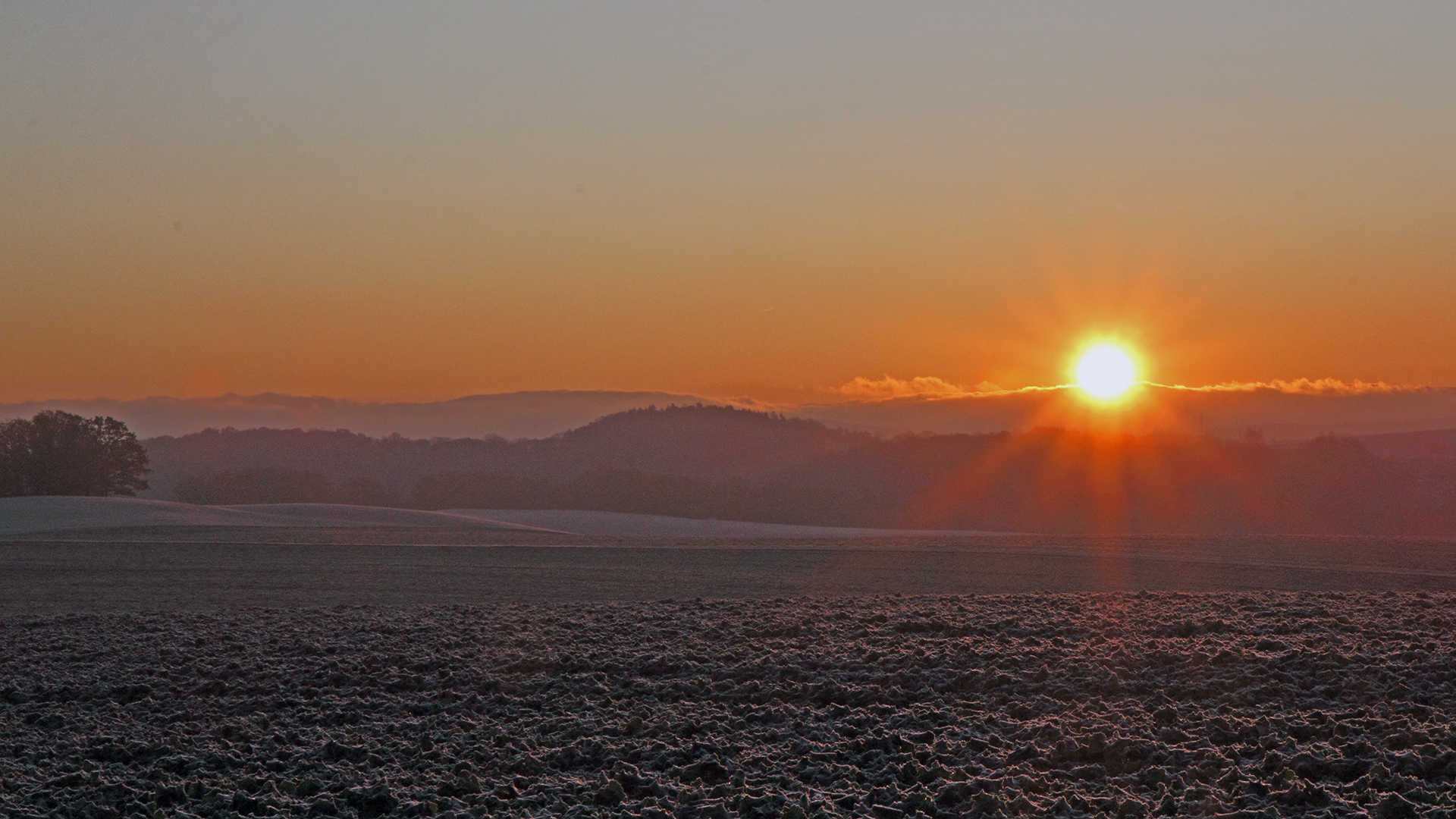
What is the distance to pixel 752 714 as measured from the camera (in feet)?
24.8

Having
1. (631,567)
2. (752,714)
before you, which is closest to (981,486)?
(631,567)

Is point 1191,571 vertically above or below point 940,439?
below

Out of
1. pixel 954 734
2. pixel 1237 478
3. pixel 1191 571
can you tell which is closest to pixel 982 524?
pixel 1237 478

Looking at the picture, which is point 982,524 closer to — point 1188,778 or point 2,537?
point 2,537

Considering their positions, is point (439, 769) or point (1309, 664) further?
point (1309, 664)

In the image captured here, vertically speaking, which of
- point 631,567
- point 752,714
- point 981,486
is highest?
point 981,486

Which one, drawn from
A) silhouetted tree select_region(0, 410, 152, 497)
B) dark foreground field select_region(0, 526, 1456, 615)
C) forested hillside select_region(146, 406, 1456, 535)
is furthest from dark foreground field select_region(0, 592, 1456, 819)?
forested hillside select_region(146, 406, 1456, 535)

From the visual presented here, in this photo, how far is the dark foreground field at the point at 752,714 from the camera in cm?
599

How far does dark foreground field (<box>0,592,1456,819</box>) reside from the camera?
5992mm

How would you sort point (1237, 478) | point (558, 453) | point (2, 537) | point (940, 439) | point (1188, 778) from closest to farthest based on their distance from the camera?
point (1188, 778) < point (2, 537) < point (1237, 478) < point (940, 439) < point (558, 453)

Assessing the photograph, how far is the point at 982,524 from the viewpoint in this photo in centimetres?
4341

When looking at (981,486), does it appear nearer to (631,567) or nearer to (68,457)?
(68,457)

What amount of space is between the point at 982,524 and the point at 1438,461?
21544 millimetres

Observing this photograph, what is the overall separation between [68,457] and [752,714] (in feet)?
113
